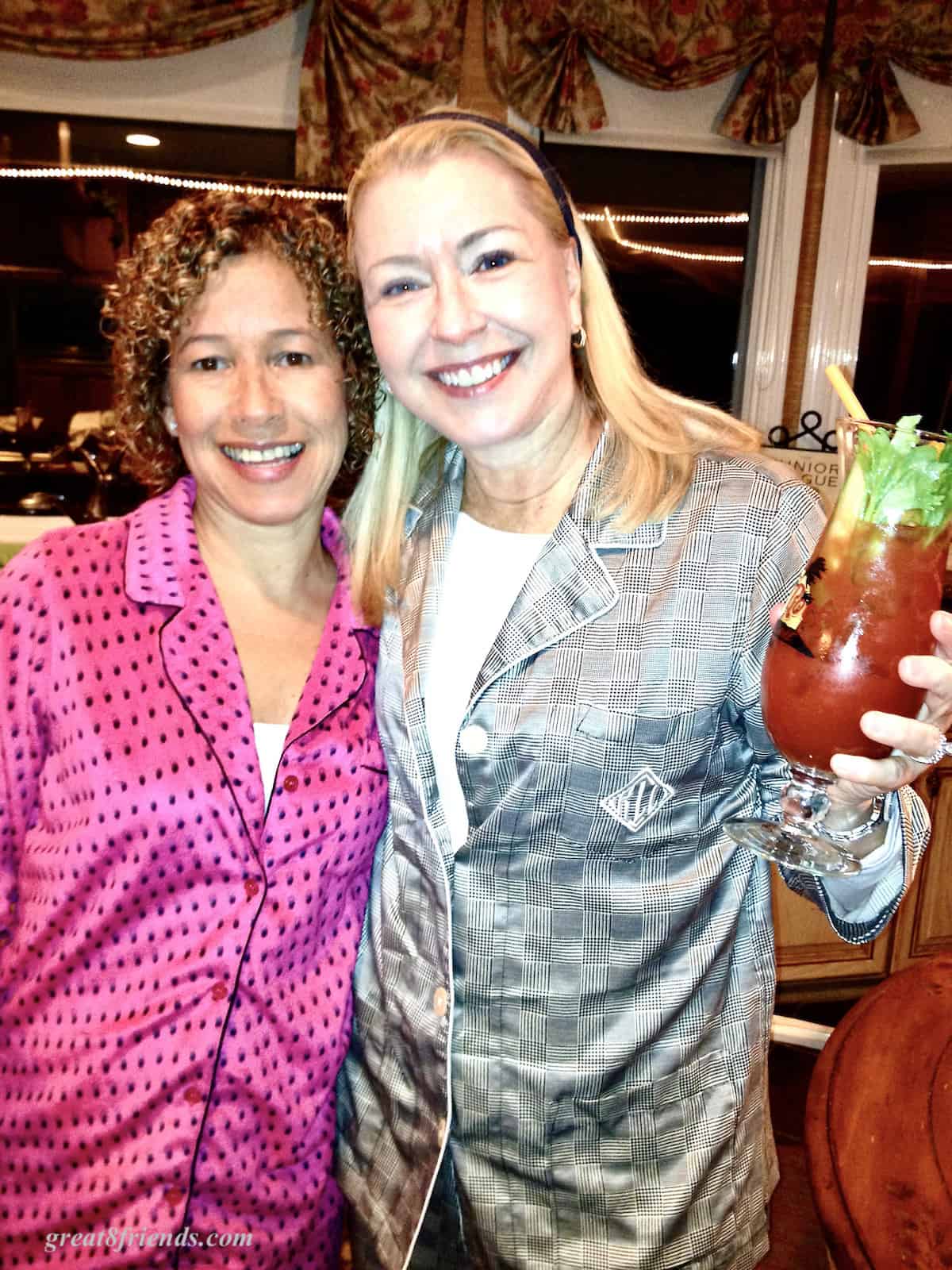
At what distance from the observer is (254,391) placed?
1.34m

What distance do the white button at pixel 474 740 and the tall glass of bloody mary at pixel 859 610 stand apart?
34 cm

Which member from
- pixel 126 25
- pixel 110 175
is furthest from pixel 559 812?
pixel 110 175

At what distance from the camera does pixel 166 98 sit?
322 cm

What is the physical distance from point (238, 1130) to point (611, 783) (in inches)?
25.0

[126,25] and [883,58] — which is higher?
[883,58]

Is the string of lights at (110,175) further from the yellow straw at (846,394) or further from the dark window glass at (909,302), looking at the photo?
the yellow straw at (846,394)

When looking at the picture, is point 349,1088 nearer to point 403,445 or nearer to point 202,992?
point 202,992

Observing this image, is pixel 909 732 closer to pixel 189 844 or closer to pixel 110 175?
pixel 189 844

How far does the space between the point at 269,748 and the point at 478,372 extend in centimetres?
56

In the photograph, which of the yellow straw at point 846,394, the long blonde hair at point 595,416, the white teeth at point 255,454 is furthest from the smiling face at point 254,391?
the yellow straw at point 846,394

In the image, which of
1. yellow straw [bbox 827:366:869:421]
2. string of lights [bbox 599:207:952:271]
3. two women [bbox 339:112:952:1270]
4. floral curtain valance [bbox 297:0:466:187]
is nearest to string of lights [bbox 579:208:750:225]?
string of lights [bbox 599:207:952:271]

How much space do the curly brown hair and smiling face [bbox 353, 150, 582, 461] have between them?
145 mm

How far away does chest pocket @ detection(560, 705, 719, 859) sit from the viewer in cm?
112

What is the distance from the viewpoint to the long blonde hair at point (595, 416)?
4.00 ft
